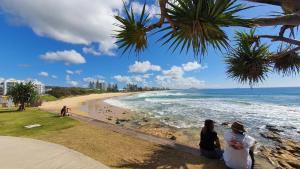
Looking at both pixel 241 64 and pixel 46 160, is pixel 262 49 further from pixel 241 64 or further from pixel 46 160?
pixel 46 160

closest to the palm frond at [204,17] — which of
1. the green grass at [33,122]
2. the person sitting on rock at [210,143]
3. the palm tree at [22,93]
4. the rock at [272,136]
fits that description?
the person sitting on rock at [210,143]

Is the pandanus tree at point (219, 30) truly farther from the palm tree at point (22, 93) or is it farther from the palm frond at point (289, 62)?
the palm tree at point (22, 93)

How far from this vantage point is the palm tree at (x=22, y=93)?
23.4 m

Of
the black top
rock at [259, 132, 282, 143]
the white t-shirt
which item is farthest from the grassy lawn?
rock at [259, 132, 282, 143]

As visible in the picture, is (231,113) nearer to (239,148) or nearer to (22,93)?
(239,148)

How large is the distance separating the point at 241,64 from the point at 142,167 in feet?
12.4

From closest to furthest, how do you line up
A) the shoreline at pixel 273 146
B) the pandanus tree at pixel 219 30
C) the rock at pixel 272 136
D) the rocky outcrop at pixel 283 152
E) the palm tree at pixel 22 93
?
the pandanus tree at pixel 219 30 → the shoreline at pixel 273 146 → the rocky outcrop at pixel 283 152 → the rock at pixel 272 136 → the palm tree at pixel 22 93

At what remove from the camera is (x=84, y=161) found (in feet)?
18.1

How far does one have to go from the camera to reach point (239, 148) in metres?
4.83

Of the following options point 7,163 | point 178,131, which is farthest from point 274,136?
point 7,163

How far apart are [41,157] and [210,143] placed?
443 cm

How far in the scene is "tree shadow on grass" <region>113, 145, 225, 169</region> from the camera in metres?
5.53

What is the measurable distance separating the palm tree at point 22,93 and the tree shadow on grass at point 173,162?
21284 mm

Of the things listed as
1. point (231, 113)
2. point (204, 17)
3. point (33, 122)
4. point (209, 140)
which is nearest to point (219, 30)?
point (204, 17)
